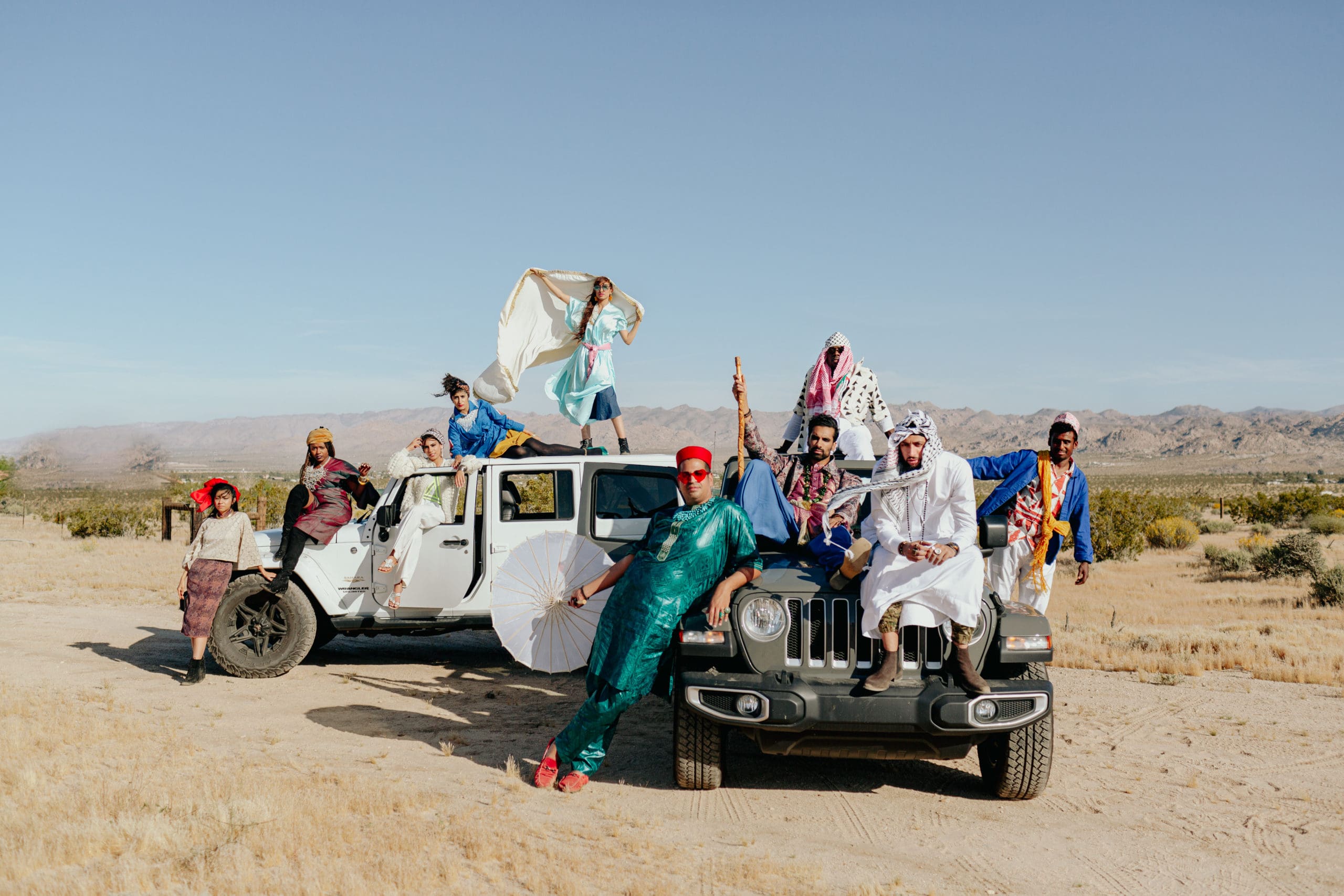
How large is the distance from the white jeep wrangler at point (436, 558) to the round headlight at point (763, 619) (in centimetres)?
273

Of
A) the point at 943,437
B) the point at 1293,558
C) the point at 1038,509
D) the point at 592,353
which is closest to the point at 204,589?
the point at 592,353

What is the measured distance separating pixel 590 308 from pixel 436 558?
3.14 meters

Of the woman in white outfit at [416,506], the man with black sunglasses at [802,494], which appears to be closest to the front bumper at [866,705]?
the man with black sunglasses at [802,494]

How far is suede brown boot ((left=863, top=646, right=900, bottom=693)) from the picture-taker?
522cm

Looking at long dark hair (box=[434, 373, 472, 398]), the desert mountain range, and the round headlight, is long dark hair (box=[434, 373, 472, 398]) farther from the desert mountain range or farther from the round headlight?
the desert mountain range

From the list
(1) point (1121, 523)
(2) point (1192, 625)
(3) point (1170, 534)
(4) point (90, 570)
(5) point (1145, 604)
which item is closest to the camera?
(2) point (1192, 625)

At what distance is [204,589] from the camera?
8.52 meters

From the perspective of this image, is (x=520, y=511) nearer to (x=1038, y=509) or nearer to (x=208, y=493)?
(x=208, y=493)

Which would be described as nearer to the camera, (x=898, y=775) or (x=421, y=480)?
(x=898, y=775)

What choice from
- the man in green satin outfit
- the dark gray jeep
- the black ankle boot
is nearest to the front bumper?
the dark gray jeep

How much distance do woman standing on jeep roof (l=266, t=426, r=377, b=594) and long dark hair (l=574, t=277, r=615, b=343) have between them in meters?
2.56

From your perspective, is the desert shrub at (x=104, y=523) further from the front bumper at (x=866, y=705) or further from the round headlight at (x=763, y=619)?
the front bumper at (x=866, y=705)

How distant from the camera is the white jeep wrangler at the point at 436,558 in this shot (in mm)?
8391

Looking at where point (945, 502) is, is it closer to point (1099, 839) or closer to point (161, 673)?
point (1099, 839)
